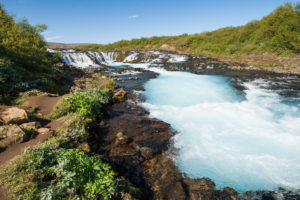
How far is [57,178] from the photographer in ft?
11.8

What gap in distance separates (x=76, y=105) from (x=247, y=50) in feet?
115

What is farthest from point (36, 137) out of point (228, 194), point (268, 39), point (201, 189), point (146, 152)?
point (268, 39)

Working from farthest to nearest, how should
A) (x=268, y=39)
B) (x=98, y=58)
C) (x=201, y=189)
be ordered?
1. (x=98, y=58)
2. (x=268, y=39)
3. (x=201, y=189)

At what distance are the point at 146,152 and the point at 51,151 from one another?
3.14m

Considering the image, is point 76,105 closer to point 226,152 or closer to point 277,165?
point 226,152

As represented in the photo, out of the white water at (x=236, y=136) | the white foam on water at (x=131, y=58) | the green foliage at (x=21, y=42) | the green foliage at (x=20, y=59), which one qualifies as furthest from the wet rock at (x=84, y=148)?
the white foam on water at (x=131, y=58)

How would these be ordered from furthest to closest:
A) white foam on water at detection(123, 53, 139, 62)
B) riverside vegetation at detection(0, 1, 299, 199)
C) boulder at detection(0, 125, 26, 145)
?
white foam on water at detection(123, 53, 139, 62) → boulder at detection(0, 125, 26, 145) → riverside vegetation at detection(0, 1, 299, 199)

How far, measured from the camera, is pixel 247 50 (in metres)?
31.0

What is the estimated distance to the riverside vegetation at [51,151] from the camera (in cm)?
331

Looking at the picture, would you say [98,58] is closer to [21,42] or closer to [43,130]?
[21,42]

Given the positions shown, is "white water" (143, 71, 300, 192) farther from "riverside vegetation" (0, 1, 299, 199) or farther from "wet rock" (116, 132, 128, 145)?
"riverside vegetation" (0, 1, 299, 199)

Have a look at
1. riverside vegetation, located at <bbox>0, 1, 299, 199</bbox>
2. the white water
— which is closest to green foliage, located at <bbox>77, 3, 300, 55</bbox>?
the white water

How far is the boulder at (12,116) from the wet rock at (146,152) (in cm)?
512

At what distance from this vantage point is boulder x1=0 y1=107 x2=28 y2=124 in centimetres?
598
